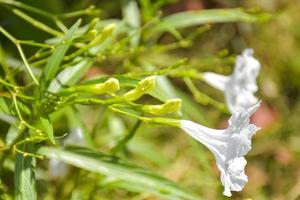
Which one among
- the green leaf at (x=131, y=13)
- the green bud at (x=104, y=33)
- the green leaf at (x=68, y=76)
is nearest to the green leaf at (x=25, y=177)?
the green leaf at (x=68, y=76)

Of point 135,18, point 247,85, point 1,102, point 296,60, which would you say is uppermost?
point 296,60

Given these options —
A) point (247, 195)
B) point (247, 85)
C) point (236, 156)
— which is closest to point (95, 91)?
point (236, 156)

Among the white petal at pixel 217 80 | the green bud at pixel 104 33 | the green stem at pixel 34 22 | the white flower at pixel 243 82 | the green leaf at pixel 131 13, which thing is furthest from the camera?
the green leaf at pixel 131 13

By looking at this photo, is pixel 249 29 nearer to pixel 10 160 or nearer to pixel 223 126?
pixel 223 126

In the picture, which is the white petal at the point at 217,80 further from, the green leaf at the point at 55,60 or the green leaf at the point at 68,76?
the green leaf at the point at 55,60

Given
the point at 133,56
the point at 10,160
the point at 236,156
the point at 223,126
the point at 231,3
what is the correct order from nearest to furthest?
the point at 236,156, the point at 10,160, the point at 133,56, the point at 223,126, the point at 231,3
